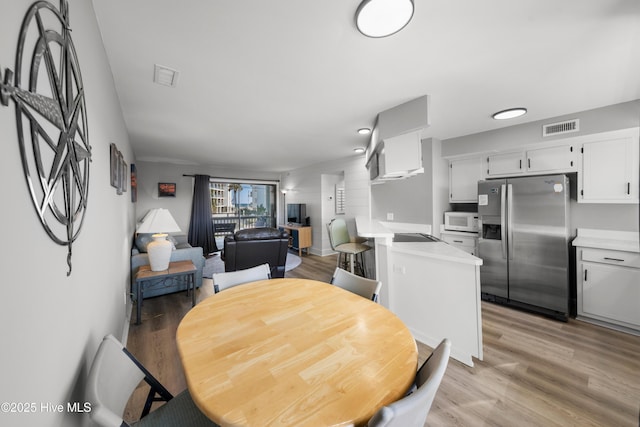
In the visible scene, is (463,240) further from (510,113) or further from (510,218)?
(510,113)

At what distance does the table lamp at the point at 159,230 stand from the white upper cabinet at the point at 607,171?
4.78 meters

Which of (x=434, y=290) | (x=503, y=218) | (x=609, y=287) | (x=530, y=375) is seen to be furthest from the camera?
(x=503, y=218)

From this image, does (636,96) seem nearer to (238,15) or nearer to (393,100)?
(393,100)

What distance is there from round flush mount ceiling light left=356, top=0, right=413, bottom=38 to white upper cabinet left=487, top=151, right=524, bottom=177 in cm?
287

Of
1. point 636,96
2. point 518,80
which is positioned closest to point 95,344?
point 518,80

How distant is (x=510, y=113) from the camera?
8.57 feet

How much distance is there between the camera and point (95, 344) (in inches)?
43.8

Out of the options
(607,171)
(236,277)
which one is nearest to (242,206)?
(236,277)

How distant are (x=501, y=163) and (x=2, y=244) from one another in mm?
4341

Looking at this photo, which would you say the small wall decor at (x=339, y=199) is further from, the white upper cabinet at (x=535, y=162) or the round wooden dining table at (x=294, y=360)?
the round wooden dining table at (x=294, y=360)

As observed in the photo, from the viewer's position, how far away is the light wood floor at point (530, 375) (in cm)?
146

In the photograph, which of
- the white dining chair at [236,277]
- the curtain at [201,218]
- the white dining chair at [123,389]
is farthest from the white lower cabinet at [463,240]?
the curtain at [201,218]

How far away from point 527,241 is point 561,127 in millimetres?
1429

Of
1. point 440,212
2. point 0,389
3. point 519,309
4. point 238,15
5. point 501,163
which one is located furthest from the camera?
point 440,212
